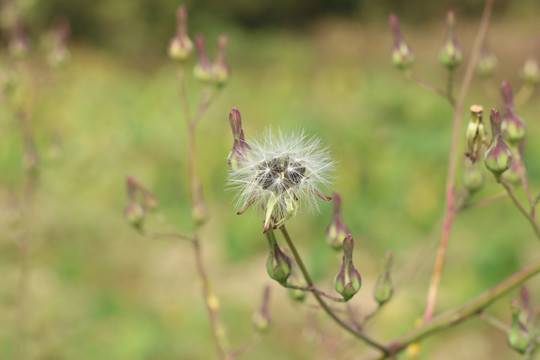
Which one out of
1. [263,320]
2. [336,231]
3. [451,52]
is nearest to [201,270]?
[263,320]

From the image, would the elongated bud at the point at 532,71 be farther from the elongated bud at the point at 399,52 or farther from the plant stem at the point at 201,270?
the plant stem at the point at 201,270

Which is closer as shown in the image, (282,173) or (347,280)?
(282,173)

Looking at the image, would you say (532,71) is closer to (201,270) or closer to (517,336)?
(517,336)

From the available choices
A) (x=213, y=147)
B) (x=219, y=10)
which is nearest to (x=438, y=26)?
(x=219, y=10)

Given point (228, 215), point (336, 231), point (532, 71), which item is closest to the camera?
point (336, 231)

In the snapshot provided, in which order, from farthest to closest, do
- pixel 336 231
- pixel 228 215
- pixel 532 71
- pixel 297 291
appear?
pixel 228 215 → pixel 532 71 → pixel 336 231 → pixel 297 291

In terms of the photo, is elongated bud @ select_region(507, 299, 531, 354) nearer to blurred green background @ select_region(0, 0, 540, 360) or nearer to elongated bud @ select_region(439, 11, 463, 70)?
blurred green background @ select_region(0, 0, 540, 360)

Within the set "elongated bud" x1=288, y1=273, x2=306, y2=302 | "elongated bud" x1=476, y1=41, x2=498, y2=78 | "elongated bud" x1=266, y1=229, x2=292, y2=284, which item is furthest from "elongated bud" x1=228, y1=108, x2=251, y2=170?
"elongated bud" x1=476, y1=41, x2=498, y2=78

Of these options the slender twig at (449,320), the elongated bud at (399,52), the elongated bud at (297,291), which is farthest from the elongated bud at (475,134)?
the elongated bud at (399,52)
